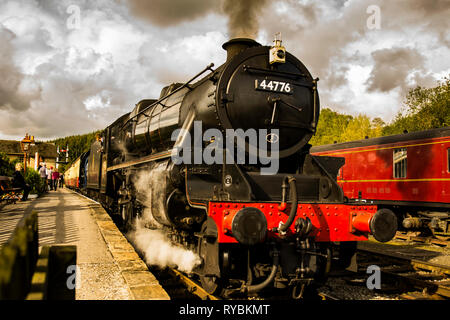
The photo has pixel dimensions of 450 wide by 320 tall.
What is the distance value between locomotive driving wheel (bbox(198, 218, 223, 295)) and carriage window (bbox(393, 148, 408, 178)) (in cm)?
873

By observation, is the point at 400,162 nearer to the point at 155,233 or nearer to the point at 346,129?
the point at 155,233

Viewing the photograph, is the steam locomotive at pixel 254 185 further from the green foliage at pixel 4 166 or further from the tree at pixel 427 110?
the tree at pixel 427 110

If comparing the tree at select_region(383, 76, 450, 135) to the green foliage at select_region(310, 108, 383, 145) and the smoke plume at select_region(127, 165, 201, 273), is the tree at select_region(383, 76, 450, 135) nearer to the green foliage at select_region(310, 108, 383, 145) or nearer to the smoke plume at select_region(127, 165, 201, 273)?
the green foliage at select_region(310, 108, 383, 145)

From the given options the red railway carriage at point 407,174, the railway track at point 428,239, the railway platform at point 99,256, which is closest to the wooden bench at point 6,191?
the railway platform at point 99,256

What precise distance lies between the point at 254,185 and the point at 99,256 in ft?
8.49

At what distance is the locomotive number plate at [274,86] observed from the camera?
476 centimetres

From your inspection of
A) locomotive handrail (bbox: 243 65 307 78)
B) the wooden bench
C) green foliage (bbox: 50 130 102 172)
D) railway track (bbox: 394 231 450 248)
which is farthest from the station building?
locomotive handrail (bbox: 243 65 307 78)

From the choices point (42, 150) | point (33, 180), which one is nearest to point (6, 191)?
point (33, 180)

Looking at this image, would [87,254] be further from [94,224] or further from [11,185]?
[11,185]

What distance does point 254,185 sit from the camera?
4406mm

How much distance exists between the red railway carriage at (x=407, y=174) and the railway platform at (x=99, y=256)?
258 inches

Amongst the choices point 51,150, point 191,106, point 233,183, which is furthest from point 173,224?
point 51,150

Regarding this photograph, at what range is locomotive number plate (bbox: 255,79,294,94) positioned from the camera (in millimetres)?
4758

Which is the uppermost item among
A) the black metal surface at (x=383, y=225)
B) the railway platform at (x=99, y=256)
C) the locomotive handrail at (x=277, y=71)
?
the locomotive handrail at (x=277, y=71)
